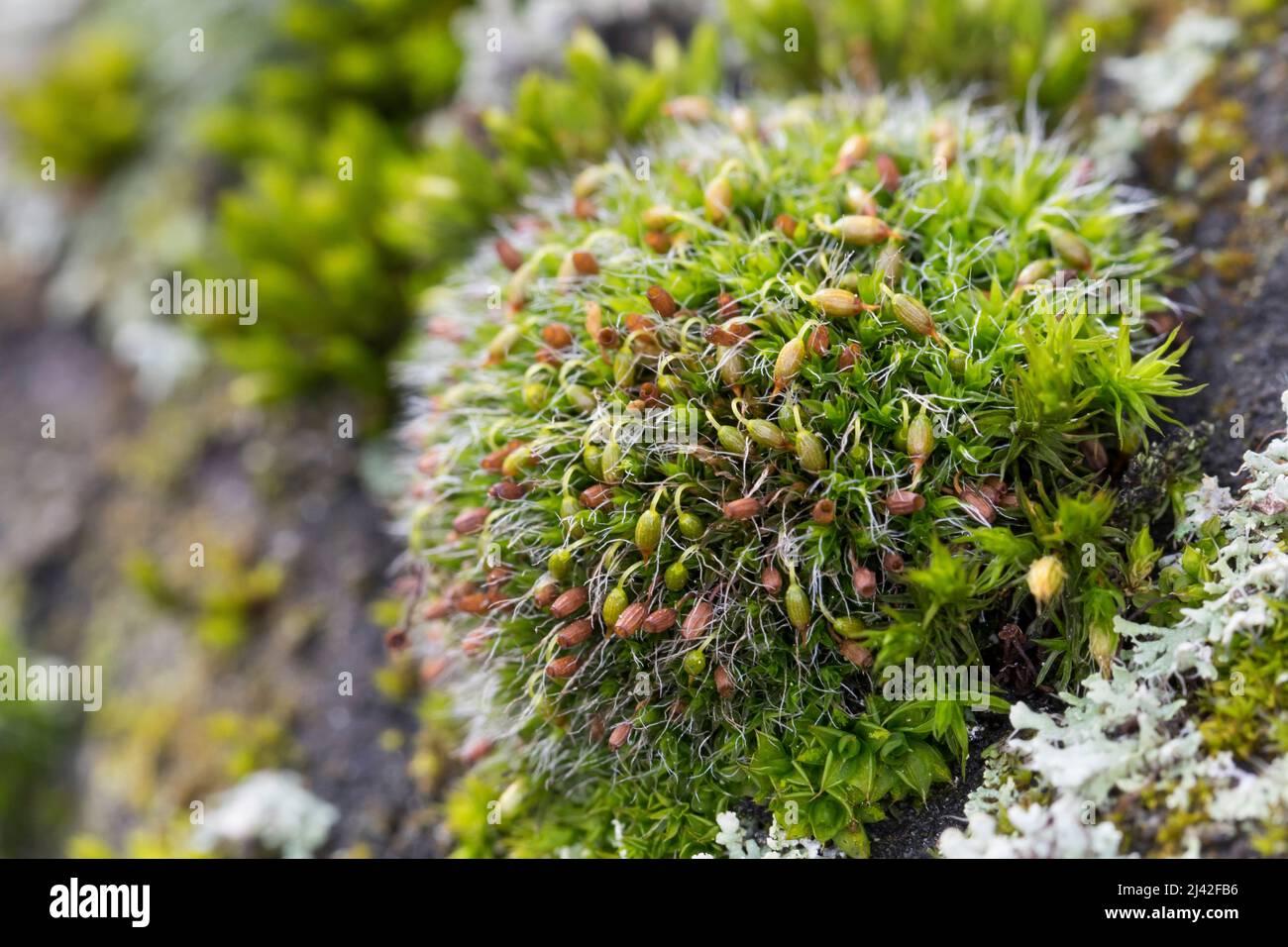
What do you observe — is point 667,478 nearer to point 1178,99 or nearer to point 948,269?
point 948,269

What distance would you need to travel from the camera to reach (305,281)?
5250 millimetres

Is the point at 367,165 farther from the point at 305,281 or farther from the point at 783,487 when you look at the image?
the point at 783,487

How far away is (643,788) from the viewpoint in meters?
3.30

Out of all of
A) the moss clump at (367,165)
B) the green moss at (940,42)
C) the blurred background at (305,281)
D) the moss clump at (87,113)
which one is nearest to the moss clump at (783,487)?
the blurred background at (305,281)

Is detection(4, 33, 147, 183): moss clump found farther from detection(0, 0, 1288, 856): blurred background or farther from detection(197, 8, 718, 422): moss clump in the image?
detection(197, 8, 718, 422): moss clump

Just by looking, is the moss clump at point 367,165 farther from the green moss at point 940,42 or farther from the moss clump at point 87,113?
the moss clump at point 87,113

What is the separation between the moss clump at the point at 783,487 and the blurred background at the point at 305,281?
0.74 meters

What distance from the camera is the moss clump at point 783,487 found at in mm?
2895

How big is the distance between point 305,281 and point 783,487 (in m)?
3.39

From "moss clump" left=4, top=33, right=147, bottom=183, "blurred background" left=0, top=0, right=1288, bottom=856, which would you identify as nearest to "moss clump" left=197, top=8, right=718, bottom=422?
"blurred background" left=0, top=0, right=1288, bottom=856

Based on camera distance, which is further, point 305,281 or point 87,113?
point 87,113

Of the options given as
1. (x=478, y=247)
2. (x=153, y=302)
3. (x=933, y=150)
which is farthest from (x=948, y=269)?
(x=153, y=302)

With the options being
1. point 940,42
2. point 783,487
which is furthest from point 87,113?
point 783,487

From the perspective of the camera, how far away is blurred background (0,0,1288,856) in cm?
414
